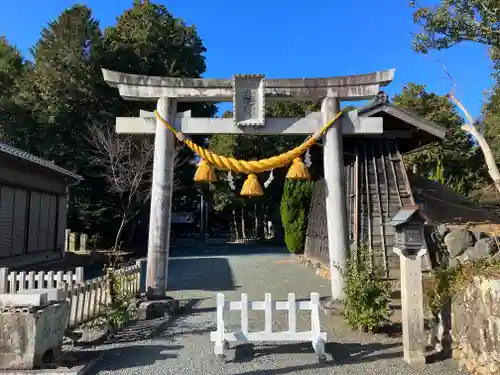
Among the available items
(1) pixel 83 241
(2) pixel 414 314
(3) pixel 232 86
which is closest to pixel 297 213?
(1) pixel 83 241

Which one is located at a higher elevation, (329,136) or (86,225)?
(329,136)

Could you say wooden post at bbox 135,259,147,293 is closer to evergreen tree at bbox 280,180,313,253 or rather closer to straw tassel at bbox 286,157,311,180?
straw tassel at bbox 286,157,311,180

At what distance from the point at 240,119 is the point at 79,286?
457 cm

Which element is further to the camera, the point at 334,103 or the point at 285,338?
the point at 334,103

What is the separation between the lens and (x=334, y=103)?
9.26 meters

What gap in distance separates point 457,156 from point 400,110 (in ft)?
48.0

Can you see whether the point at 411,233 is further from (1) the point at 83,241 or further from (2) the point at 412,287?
(1) the point at 83,241

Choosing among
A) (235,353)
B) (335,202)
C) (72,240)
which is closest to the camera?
(235,353)

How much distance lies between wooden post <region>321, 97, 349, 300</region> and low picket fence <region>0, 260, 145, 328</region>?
4157 millimetres

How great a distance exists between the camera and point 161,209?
29.6ft

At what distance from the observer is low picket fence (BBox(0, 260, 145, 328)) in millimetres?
6902

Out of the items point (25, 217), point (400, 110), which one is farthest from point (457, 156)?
point (25, 217)

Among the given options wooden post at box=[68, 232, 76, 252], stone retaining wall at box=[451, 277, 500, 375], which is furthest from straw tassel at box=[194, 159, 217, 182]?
wooden post at box=[68, 232, 76, 252]

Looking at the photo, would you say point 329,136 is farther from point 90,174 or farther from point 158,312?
point 90,174
